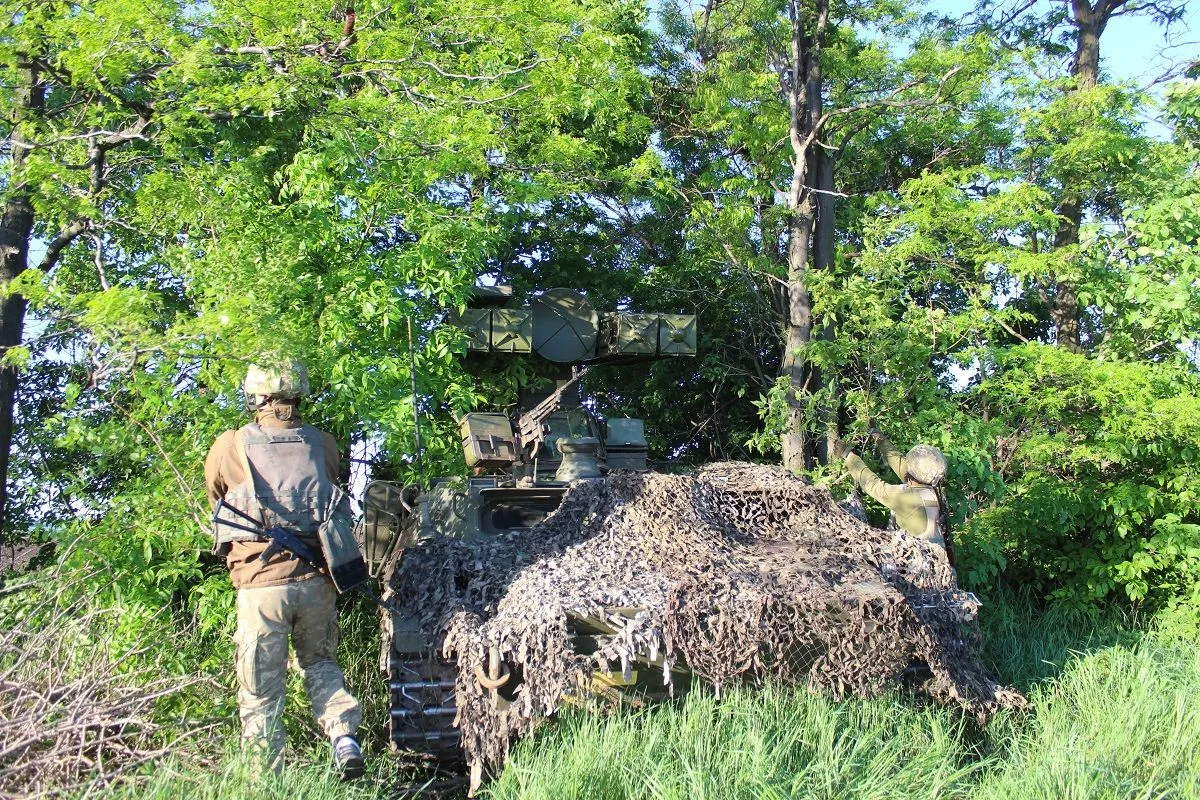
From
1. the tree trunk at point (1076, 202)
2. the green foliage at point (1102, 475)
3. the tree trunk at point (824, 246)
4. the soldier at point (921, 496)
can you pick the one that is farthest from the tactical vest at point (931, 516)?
the tree trunk at point (1076, 202)

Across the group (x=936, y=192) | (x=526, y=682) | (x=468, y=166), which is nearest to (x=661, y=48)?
(x=936, y=192)

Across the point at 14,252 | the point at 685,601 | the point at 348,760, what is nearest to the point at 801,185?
the point at 685,601

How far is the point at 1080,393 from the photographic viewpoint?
9.28 meters

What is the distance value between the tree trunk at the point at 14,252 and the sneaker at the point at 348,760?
3.15m

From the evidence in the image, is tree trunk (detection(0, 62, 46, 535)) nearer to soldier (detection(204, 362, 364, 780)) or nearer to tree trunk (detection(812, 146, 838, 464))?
soldier (detection(204, 362, 364, 780))

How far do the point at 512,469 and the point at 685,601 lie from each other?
248cm

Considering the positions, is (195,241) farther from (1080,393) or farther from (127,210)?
(1080,393)

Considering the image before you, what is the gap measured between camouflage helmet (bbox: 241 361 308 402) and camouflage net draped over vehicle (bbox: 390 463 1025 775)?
41.1 inches

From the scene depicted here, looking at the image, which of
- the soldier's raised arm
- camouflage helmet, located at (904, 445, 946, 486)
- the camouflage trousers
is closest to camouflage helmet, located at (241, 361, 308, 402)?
the camouflage trousers

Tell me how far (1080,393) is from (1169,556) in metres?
1.42

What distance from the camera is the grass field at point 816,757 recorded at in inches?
177

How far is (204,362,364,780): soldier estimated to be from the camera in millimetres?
5141

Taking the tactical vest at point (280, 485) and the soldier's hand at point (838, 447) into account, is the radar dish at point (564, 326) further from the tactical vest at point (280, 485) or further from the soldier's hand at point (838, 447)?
the tactical vest at point (280, 485)

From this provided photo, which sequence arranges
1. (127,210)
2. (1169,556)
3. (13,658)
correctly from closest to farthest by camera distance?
(13,658) → (127,210) → (1169,556)
